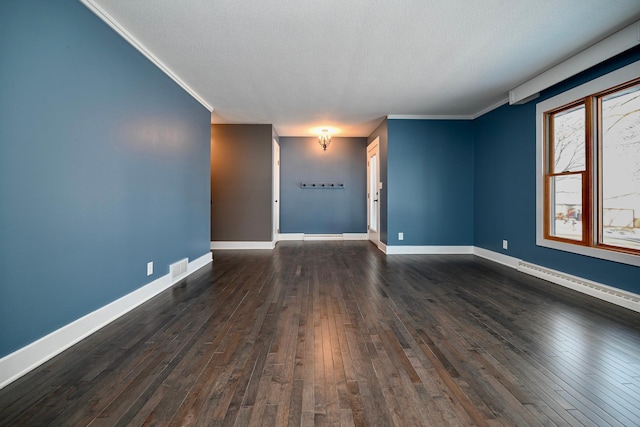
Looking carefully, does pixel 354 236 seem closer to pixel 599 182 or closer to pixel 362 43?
pixel 599 182

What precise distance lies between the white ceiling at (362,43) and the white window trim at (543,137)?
40 cm

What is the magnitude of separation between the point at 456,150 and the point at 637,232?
3158 millimetres

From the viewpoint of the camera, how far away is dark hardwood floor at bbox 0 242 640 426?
4.53ft

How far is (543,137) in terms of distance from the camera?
3.96m

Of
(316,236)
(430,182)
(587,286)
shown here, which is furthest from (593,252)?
(316,236)

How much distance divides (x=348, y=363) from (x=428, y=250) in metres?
4.31

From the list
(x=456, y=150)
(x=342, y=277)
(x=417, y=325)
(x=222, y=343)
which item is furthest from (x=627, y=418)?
(x=456, y=150)

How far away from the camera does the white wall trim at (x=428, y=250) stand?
5.64 metres

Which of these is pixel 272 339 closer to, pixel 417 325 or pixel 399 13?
pixel 417 325

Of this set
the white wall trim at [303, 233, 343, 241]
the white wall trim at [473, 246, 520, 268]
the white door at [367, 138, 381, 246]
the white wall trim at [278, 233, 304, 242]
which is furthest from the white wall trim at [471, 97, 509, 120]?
the white wall trim at [278, 233, 304, 242]

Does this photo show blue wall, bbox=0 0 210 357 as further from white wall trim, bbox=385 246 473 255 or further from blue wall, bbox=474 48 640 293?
blue wall, bbox=474 48 640 293

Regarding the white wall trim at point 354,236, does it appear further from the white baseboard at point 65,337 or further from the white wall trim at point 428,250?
the white baseboard at point 65,337

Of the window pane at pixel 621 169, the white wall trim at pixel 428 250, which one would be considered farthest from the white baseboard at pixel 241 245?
the window pane at pixel 621 169

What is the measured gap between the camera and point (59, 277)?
2018 mm
